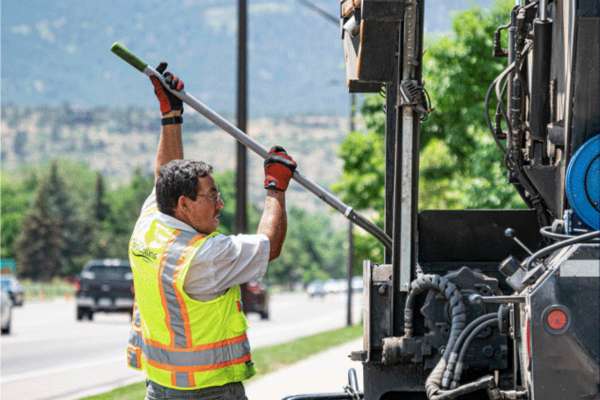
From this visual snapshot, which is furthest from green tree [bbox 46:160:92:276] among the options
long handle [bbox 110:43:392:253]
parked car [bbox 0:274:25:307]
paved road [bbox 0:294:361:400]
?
long handle [bbox 110:43:392:253]

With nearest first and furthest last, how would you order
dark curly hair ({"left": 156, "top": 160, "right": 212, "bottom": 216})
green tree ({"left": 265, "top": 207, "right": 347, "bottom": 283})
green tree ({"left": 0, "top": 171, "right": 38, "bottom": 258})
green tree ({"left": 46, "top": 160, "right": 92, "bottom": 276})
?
1. dark curly hair ({"left": 156, "top": 160, "right": 212, "bottom": 216})
2. green tree ({"left": 0, "top": 171, "right": 38, "bottom": 258})
3. green tree ({"left": 46, "top": 160, "right": 92, "bottom": 276})
4. green tree ({"left": 265, "top": 207, "right": 347, "bottom": 283})

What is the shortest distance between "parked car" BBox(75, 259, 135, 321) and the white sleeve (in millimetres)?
20190

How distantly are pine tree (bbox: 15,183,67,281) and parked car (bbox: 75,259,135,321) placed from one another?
71796mm

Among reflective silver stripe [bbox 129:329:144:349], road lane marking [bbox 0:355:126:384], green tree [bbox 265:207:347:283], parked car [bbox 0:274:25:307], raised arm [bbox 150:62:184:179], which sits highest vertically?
raised arm [bbox 150:62:184:179]

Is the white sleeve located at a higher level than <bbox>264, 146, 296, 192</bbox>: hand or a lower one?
lower

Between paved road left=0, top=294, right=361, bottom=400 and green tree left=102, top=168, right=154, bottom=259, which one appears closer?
paved road left=0, top=294, right=361, bottom=400

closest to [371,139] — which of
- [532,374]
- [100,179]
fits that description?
[532,374]

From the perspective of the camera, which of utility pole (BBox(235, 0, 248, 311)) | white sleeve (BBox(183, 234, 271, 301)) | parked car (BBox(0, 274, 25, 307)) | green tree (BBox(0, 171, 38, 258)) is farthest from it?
green tree (BBox(0, 171, 38, 258))

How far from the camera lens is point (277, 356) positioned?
48.6 feet

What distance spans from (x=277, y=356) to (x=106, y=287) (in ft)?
32.8

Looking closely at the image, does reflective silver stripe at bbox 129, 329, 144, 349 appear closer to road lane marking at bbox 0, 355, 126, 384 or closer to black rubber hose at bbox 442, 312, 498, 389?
black rubber hose at bbox 442, 312, 498, 389

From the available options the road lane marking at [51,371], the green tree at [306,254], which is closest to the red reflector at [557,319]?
the road lane marking at [51,371]

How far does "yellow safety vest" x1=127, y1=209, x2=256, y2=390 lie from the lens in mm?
3559

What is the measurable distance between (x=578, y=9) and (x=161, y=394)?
243cm
